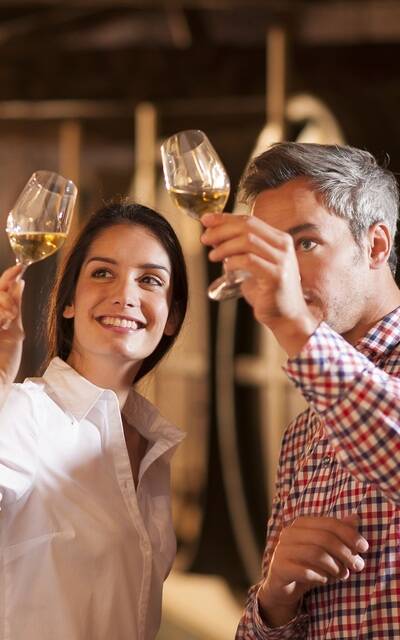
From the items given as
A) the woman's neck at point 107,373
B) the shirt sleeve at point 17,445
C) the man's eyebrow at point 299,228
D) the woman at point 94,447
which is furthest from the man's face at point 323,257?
the shirt sleeve at point 17,445

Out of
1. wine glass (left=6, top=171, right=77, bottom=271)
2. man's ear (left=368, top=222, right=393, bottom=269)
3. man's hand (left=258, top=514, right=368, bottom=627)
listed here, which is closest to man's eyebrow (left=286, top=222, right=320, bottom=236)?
man's ear (left=368, top=222, right=393, bottom=269)

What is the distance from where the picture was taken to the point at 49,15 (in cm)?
489

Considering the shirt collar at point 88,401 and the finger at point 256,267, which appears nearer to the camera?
the finger at point 256,267

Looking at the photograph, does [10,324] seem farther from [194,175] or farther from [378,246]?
[378,246]

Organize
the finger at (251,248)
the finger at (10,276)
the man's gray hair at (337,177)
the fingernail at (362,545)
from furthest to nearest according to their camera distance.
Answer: the man's gray hair at (337,177)
the finger at (10,276)
the fingernail at (362,545)
the finger at (251,248)

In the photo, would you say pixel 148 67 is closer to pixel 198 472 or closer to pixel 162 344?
pixel 198 472

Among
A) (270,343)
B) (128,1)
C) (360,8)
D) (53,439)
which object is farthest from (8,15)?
(53,439)

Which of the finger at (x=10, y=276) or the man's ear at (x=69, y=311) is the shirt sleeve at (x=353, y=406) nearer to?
the finger at (x=10, y=276)

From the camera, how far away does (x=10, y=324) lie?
1788 millimetres

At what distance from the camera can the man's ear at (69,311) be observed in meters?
2.12

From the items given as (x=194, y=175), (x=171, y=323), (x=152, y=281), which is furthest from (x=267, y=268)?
(x=171, y=323)

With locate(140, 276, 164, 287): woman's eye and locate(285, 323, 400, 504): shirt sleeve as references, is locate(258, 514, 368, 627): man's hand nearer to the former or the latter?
locate(285, 323, 400, 504): shirt sleeve

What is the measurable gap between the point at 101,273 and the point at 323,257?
47cm

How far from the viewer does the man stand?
1.43 m
